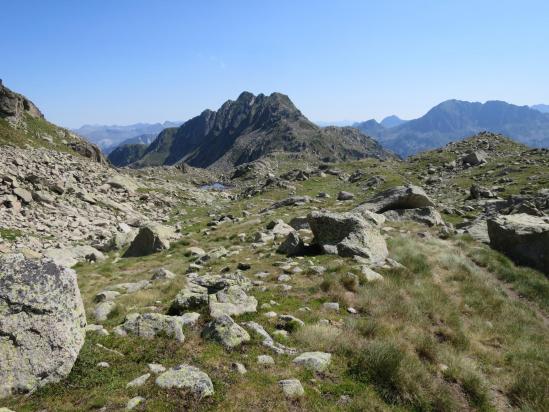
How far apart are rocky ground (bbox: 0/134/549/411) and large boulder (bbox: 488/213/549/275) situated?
4.4 inches

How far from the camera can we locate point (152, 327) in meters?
11.5

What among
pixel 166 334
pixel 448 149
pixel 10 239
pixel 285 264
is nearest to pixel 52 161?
pixel 10 239

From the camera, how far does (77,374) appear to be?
30.4ft

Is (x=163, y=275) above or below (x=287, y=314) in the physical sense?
below

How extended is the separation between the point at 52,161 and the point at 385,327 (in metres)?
49.6

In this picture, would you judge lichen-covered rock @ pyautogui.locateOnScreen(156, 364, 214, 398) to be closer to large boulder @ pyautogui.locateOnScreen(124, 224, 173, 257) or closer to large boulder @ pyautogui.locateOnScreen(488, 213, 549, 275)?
large boulder @ pyautogui.locateOnScreen(124, 224, 173, 257)

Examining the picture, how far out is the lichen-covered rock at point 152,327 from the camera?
11260 mm

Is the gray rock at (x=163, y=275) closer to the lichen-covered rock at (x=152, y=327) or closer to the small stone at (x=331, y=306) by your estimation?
the lichen-covered rock at (x=152, y=327)

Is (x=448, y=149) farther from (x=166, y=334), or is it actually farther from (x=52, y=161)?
(x=166, y=334)

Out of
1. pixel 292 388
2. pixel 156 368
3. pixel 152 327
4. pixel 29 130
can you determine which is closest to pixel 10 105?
pixel 29 130

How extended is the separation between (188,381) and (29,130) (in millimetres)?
69870

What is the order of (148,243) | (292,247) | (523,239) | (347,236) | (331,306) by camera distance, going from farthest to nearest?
(148,243) → (523,239) → (292,247) → (347,236) → (331,306)

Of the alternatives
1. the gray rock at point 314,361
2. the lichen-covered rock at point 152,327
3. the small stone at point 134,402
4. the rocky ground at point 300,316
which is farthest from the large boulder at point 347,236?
the small stone at point 134,402

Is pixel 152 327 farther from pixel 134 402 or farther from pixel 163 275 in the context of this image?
pixel 163 275
